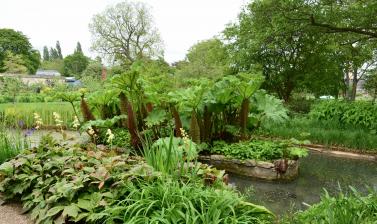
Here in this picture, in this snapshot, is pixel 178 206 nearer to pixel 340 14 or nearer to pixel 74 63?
pixel 340 14

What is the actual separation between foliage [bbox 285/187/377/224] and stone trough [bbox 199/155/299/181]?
2.40m

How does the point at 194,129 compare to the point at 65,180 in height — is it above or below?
above

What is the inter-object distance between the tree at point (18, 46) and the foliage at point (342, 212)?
48697mm

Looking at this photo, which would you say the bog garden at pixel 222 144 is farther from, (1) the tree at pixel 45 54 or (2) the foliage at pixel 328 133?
(1) the tree at pixel 45 54

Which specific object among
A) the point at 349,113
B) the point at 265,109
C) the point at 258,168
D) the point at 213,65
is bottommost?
the point at 258,168

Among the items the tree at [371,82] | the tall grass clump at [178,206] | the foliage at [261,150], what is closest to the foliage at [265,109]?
the foliage at [261,150]

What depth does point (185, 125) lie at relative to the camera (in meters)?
5.95

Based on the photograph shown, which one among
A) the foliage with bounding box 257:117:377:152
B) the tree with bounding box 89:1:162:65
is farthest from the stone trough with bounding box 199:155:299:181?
A: the tree with bounding box 89:1:162:65

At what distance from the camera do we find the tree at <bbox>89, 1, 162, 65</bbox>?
31375 millimetres

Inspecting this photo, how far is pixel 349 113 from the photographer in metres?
8.33

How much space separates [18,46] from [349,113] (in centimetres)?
5004

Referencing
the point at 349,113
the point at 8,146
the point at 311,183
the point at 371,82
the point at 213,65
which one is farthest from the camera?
the point at 213,65

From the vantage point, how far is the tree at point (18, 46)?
4559cm

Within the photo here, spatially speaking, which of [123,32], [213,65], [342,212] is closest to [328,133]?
[342,212]
